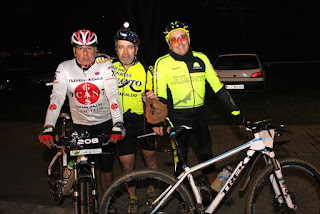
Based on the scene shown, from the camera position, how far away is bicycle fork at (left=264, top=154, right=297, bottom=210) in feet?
11.3

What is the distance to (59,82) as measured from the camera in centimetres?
373

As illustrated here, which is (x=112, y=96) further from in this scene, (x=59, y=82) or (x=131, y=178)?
(x=131, y=178)

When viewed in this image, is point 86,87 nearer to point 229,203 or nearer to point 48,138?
point 48,138

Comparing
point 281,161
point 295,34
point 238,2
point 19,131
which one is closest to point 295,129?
point 281,161

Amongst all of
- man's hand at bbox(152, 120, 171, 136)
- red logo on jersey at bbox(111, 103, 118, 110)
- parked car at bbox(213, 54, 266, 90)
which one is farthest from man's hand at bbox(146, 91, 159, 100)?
parked car at bbox(213, 54, 266, 90)

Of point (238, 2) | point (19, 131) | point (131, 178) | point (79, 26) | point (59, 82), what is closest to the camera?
point (131, 178)

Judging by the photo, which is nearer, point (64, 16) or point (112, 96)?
point (112, 96)

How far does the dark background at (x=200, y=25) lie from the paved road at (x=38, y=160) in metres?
7.95

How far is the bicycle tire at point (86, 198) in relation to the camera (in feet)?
11.0

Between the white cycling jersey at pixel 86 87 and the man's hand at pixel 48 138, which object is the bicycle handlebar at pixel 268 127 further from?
the man's hand at pixel 48 138

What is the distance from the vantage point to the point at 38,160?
22.3ft

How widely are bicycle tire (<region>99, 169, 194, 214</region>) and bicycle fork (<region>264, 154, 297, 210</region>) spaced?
0.80 metres

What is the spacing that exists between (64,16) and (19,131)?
19.8m

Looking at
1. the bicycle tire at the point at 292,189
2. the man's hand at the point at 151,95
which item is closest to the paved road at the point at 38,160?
the bicycle tire at the point at 292,189
